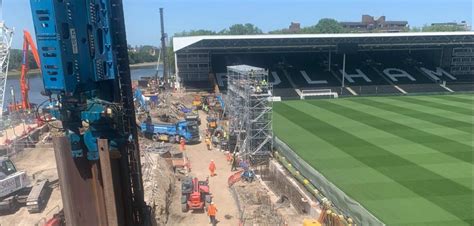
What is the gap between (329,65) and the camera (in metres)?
60.5

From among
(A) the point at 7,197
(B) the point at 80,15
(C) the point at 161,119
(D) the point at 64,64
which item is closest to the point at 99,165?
(D) the point at 64,64

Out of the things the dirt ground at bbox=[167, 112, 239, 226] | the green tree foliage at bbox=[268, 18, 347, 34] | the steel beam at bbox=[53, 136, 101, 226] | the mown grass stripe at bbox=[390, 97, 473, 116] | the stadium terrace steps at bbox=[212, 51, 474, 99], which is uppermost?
the green tree foliage at bbox=[268, 18, 347, 34]

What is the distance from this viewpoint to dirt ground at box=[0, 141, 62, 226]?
62.1 ft

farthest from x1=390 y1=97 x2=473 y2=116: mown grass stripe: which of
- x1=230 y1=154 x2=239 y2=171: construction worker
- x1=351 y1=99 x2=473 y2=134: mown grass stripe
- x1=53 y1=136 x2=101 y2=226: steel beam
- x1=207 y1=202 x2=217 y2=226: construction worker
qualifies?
x1=53 y1=136 x2=101 y2=226: steel beam

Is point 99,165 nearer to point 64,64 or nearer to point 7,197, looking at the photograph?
point 64,64

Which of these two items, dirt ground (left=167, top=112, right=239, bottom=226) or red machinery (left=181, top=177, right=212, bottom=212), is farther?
red machinery (left=181, top=177, right=212, bottom=212)

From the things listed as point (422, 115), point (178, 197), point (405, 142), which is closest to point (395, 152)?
point (405, 142)

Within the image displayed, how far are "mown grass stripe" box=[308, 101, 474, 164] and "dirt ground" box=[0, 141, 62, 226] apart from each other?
2606 cm

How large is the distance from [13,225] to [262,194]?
44.4ft

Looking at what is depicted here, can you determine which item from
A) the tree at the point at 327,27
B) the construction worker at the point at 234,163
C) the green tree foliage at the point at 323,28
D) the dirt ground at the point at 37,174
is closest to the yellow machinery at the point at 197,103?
the dirt ground at the point at 37,174

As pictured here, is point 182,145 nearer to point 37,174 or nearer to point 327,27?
point 37,174

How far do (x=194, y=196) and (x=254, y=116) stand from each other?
9.41 meters

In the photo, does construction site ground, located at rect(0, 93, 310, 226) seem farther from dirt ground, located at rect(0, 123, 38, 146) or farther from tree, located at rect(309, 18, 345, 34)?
tree, located at rect(309, 18, 345, 34)

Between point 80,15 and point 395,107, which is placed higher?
point 80,15
